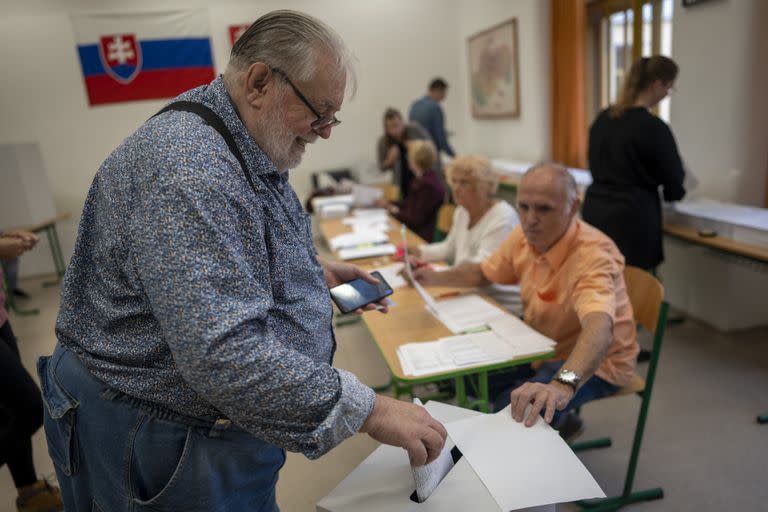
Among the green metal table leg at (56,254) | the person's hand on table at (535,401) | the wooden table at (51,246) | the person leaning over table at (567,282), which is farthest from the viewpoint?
the green metal table leg at (56,254)

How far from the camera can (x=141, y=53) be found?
618 centimetres

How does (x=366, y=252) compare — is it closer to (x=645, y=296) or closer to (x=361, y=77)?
(x=645, y=296)

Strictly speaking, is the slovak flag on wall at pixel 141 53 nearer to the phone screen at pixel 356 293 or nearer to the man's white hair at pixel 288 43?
the phone screen at pixel 356 293

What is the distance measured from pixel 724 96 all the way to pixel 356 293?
2744mm

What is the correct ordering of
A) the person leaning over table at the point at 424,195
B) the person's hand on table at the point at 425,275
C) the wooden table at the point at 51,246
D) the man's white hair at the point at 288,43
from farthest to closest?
the wooden table at the point at 51,246 < the person leaning over table at the point at 424,195 < the person's hand on table at the point at 425,275 < the man's white hair at the point at 288,43

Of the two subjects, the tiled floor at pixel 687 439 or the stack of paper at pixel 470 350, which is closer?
the stack of paper at pixel 470 350

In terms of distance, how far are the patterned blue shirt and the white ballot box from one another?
12.0 inches

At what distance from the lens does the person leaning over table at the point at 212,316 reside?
0.68 m

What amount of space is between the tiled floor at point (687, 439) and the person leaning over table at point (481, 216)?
72 cm

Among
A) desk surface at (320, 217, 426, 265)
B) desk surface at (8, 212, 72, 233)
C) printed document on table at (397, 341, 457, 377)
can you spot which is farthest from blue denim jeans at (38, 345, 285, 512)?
desk surface at (8, 212, 72, 233)

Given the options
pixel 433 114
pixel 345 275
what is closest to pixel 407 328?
pixel 345 275

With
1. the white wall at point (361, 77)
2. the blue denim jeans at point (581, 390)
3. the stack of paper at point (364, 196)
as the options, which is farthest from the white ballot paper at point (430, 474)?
the white wall at point (361, 77)

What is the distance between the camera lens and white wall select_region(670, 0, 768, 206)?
285 centimetres

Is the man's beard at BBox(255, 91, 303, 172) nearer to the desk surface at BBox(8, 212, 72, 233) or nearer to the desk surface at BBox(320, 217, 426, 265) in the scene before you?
the desk surface at BBox(320, 217, 426, 265)
